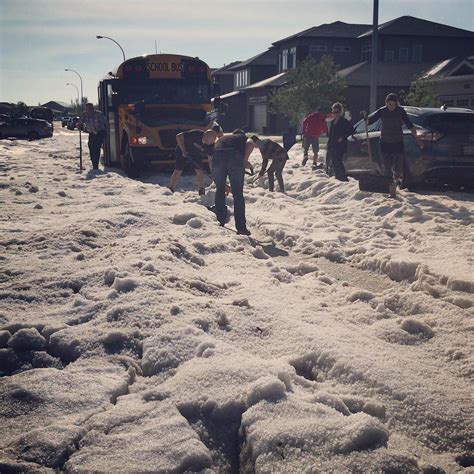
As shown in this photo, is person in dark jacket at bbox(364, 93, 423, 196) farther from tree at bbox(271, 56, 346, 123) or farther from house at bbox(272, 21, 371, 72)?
house at bbox(272, 21, 371, 72)

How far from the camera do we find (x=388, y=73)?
4041cm

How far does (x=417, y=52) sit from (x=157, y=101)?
35699mm

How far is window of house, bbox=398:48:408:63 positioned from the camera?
4331cm

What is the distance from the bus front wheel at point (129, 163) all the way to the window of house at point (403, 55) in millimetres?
34574

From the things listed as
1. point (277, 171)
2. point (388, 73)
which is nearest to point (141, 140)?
point (277, 171)

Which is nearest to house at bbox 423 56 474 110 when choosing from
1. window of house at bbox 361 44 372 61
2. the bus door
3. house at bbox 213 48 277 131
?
window of house at bbox 361 44 372 61

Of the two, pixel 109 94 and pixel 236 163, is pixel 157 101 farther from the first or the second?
pixel 236 163

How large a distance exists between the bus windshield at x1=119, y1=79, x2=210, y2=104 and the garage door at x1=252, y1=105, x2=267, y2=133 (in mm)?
34530

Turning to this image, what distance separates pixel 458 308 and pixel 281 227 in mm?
3931

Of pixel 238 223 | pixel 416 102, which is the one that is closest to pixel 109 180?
pixel 238 223

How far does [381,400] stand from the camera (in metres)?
3.35

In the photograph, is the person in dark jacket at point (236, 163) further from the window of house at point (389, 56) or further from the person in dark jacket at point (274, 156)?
the window of house at point (389, 56)

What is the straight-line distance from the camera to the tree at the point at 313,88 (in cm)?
3388

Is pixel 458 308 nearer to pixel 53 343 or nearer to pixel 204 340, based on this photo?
pixel 204 340
